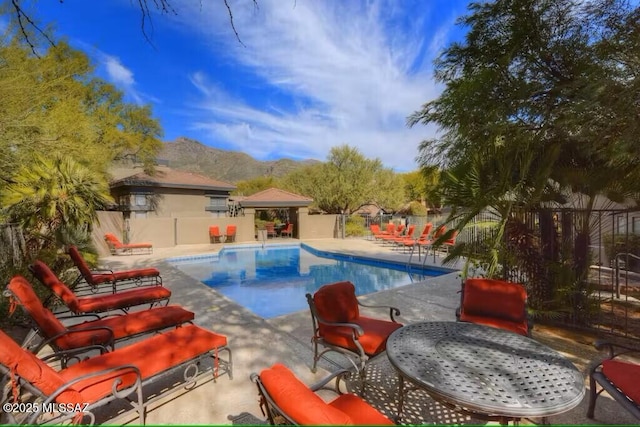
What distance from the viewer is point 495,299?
12.1ft

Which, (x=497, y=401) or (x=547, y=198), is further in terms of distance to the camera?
(x=547, y=198)

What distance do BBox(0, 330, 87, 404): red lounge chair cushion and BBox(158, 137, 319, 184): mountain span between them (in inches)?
2780

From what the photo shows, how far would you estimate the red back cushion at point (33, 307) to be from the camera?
9.79 ft

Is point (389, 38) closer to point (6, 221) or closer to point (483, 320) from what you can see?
point (483, 320)

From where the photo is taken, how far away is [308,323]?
15.9 feet

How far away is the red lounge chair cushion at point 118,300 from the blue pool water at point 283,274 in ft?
8.21

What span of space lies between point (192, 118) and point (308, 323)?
30.1 m

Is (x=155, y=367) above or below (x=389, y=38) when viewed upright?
below

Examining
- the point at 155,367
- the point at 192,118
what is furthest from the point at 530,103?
the point at 192,118

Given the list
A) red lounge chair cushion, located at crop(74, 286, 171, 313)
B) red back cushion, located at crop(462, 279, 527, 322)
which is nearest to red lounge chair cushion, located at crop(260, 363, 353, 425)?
→ red back cushion, located at crop(462, 279, 527, 322)

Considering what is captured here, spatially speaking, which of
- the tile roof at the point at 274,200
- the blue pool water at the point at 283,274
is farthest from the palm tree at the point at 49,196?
the tile roof at the point at 274,200

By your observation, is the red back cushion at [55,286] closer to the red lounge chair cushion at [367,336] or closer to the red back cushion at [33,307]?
the red back cushion at [33,307]

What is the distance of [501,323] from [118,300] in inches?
207

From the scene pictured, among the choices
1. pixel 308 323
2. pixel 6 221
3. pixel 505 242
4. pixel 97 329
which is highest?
pixel 6 221
